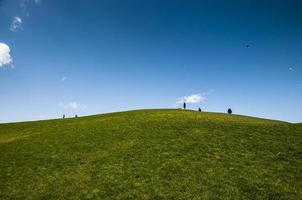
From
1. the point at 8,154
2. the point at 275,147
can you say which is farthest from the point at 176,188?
the point at 8,154

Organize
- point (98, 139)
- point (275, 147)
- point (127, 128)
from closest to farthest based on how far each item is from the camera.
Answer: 1. point (275, 147)
2. point (98, 139)
3. point (127, 128)

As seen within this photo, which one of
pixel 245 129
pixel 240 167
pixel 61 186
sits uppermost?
pixel 245 129

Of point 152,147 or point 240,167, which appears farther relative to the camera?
point 152,147

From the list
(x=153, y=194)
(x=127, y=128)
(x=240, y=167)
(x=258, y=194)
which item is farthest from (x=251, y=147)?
(x=127, y=128)

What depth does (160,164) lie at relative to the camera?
21.8 meters

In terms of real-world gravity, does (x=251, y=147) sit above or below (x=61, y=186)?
above

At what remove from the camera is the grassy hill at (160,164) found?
17312 mm

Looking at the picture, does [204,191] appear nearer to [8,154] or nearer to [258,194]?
[258,194]

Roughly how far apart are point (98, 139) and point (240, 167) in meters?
17.6

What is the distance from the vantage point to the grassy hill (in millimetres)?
17312

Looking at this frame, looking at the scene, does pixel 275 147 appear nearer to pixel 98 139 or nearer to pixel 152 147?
pixel 152 147

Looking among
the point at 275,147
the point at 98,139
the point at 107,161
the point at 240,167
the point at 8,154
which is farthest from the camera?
the point at 98,139

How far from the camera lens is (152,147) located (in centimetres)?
2650

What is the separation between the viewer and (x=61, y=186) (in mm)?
18781
